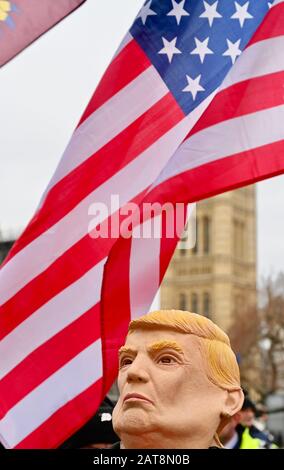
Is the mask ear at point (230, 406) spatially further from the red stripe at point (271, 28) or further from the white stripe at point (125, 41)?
the white stripe at point (125, 41)

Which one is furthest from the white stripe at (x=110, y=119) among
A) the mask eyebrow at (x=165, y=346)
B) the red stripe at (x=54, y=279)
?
the mask eyebrow at (x=165, y=346)

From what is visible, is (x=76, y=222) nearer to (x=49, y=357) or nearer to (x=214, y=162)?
(x=49, y=357)

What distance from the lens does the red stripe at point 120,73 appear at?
5961 mm

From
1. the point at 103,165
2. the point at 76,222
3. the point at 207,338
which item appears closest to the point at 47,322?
the point at 76,222

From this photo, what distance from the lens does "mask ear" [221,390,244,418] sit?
13.0ft

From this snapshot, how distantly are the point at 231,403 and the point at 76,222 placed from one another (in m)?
1.85

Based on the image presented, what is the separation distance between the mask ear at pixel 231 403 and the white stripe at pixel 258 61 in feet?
5.76

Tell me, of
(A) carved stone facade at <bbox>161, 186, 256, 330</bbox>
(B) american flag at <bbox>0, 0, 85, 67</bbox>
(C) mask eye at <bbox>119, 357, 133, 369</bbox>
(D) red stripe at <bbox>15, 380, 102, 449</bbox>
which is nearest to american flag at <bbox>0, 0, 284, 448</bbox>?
(D) red stripe at <bbox>15, 380, 102, 449</bbox>

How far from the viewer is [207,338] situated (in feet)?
13.1

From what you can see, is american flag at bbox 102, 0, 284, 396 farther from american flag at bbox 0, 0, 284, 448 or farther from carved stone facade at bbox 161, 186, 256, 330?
carved stone facade at bbox 161, 186, 256, 330

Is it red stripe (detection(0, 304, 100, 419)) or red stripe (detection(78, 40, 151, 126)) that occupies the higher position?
red stripe (detection(78, 40, 151, 126))

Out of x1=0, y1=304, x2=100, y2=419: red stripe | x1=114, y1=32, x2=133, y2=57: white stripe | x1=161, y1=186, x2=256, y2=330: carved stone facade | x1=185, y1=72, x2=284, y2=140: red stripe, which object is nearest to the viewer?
x1=185, y1=72, x2=284, y2=140: red stripe

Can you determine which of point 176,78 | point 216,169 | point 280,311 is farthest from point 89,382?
point 280,311
